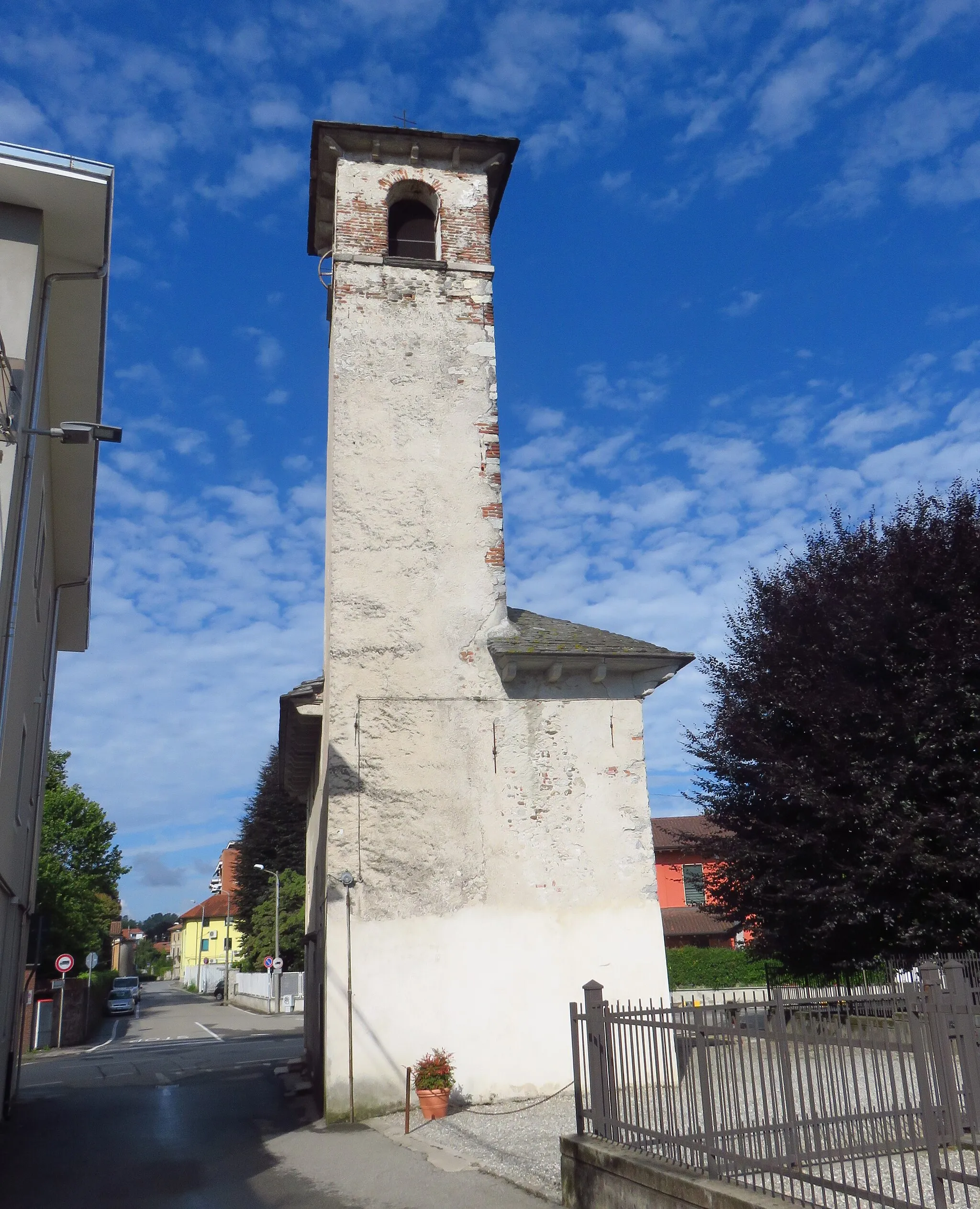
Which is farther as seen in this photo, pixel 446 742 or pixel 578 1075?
pixel 446 742

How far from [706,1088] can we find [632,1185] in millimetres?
975

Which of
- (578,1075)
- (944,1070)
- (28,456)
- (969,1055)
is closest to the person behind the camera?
(969,1055)

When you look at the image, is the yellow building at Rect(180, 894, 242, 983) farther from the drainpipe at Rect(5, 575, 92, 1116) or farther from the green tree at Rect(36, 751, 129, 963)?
the drainpipe at Rect(5, 575, 92, 1116)

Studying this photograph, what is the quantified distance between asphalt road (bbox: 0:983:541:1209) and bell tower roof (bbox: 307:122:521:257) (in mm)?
14427

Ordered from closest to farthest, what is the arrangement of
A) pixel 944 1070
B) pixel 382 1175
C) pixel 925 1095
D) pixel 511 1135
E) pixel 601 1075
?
1. pixel 925 1095
2. pixel 944 1070
3. pixel 601 1075
4. pixel 382 1175
5. pixel 511 1135

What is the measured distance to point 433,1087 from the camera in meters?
11.1

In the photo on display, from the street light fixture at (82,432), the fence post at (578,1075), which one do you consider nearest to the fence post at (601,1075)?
the fence post at (578,1075)

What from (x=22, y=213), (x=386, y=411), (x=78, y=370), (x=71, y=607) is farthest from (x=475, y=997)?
(x=71, y=607)

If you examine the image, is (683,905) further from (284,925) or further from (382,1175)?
(382,1175)

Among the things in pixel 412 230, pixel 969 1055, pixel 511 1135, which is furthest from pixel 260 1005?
pixel 969 1055

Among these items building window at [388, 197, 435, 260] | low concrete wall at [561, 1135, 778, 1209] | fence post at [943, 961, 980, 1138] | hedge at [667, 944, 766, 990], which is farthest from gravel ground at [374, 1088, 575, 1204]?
hedge at [667, 944, 766, 990]

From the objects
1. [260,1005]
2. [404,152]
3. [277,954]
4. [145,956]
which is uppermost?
[404,152]

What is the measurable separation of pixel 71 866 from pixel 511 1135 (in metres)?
39.6

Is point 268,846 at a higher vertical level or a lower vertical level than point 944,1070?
higher
